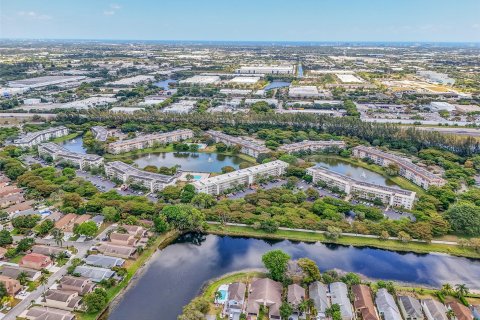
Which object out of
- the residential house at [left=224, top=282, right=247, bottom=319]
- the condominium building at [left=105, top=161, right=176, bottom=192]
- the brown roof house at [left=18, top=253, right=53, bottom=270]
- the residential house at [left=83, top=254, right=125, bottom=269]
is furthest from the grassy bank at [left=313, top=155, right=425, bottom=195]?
the brown roof house at [left=18, top=253, right=53, bottom=270]

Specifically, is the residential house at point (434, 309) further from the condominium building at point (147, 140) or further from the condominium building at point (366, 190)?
the condominium building at point (147, 140)

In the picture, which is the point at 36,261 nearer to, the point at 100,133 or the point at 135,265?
the point at 135,265

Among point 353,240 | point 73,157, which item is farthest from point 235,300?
point 73,157

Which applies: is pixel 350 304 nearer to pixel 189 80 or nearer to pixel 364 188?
pixel 364 188

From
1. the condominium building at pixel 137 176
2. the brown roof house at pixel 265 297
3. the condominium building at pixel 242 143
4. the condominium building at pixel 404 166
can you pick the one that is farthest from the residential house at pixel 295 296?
the condominium building at pixel 242 143

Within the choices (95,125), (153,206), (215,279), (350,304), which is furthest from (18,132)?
(350,304)
